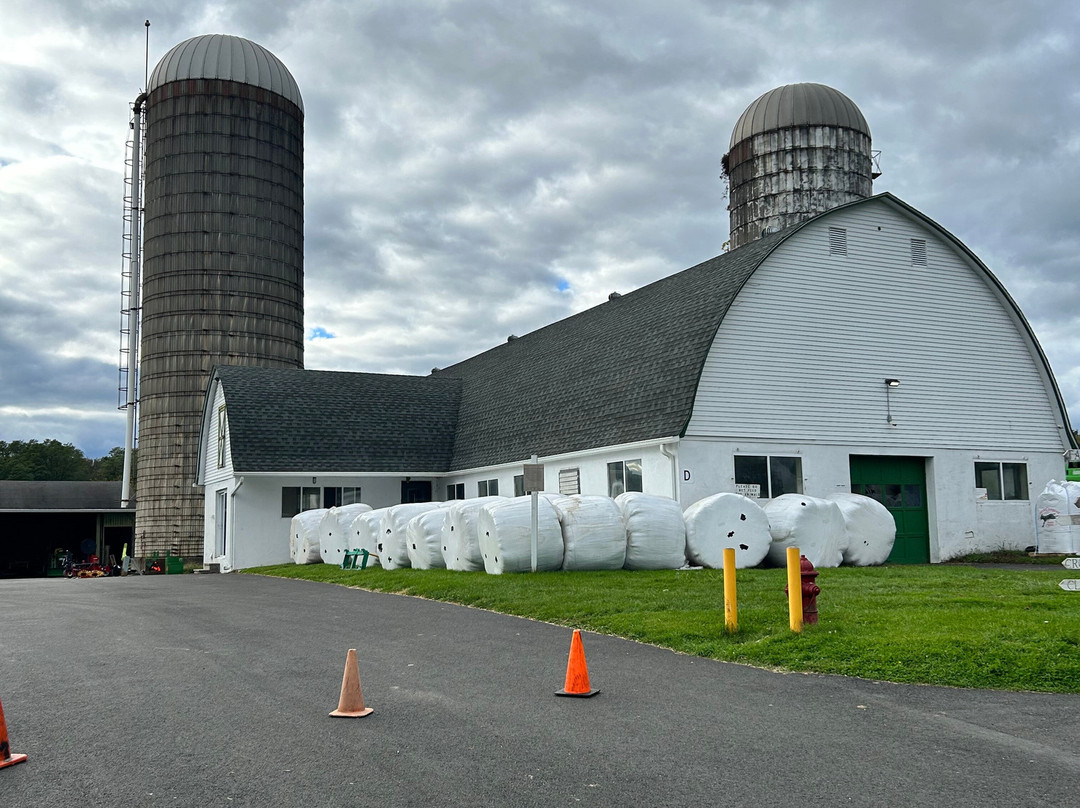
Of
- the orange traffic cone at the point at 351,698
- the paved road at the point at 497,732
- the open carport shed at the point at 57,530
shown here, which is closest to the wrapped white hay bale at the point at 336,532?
the paved road at the point at 497,732

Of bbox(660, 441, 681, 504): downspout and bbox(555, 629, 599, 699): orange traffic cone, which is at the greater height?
bbox(660, 441, 681, 504): downspout

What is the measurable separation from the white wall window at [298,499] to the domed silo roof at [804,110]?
2295cm

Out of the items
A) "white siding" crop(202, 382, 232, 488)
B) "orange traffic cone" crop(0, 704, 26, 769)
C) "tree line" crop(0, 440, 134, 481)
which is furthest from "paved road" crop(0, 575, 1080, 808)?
"tree line" crop(0, 440, 134, 481)

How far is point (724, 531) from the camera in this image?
737 inches

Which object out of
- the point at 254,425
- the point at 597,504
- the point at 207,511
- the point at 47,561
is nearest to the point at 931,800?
the point at 597,504

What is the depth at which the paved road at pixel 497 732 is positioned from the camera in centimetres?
520

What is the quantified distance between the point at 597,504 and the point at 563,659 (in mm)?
9080

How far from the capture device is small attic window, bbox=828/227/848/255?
2298 centimetres

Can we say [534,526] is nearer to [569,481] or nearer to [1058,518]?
[569,481]

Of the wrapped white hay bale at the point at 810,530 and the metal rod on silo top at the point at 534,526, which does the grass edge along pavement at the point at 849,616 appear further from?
the wrapped white hay bale at the point at 810,530

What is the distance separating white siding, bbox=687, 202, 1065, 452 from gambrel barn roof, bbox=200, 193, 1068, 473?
0.48m

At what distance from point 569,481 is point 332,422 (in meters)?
10.1

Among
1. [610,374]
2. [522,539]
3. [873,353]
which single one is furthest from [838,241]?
[522,539]

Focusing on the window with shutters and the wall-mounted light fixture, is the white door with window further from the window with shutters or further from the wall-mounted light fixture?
the wall-mounted light fixture
